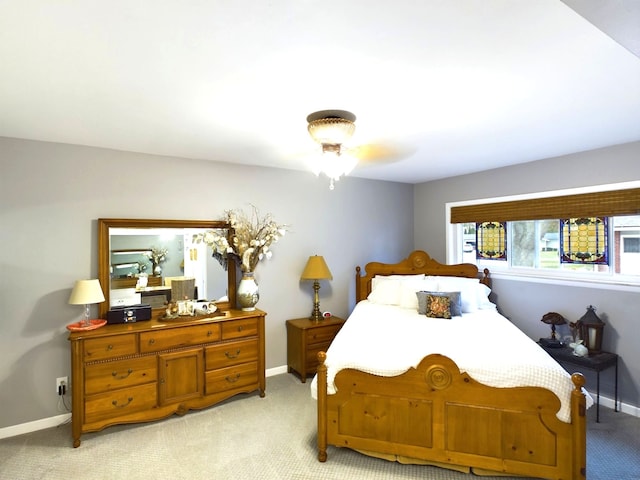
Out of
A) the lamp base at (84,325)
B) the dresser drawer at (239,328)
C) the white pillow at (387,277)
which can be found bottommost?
the dresser drawer at (239,328)

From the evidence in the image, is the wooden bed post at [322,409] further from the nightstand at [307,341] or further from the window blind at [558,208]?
the window blind at [558,208]

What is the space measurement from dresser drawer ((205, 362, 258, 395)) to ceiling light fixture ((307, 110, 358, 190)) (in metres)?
2.03

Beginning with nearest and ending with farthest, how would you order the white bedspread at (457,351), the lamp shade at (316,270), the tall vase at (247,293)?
the white bedspread at (457,351)
the tall vase at (247,293)
the lamp shade at (316,270)

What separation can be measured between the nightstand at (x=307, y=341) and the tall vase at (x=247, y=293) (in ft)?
1.94

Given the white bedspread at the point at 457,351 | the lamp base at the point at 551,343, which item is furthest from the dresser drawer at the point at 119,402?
the lamp base at the point at 551,343

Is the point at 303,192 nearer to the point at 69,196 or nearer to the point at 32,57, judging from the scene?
the point at 69,196

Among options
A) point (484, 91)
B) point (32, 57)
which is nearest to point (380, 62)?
point (484, 91)

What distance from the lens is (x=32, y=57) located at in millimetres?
1518

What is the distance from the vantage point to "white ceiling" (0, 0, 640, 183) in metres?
1.24

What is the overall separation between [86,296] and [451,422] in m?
2.78

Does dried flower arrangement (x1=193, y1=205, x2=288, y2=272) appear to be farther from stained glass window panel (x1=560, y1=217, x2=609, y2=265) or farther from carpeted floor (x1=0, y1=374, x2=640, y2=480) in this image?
stained glass window panel (x1=560, y1=217, x2=609, y2=265)

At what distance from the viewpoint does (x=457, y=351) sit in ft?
7.65

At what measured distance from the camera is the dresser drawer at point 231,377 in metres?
3.07

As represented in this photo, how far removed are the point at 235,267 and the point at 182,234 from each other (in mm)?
626
